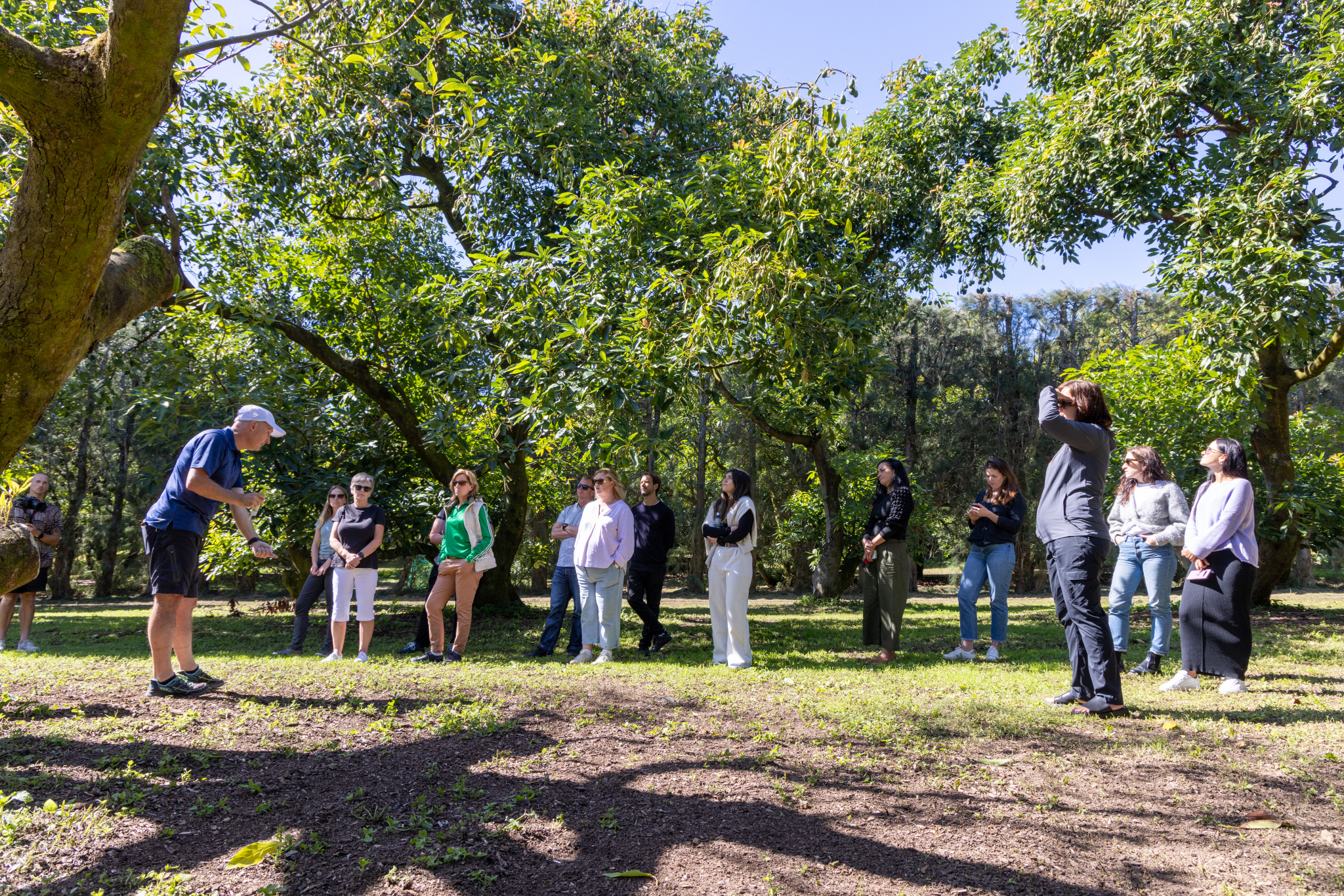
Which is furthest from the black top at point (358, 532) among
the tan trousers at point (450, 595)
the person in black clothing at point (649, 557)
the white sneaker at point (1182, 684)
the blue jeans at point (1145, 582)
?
the white sneaker at point (1182, 684)

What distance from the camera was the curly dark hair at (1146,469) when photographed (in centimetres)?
664

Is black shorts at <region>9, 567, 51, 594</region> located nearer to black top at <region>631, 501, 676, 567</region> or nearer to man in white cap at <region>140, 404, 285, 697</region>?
man in white cap at <region>140, 404, 285, 697</region>

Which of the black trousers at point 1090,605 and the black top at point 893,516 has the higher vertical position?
the black top at point 893,516

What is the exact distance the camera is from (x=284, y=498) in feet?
35.8

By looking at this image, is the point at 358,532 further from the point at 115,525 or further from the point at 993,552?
the point at 115,525

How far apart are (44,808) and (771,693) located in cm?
421

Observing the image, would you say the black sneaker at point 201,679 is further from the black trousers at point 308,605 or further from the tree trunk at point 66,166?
the tree trunk at point 66,166

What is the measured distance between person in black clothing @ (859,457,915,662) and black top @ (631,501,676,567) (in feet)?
7.17

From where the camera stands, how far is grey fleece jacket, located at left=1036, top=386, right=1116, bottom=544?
489 cm

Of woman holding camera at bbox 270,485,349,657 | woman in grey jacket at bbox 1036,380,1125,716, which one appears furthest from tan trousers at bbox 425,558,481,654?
woman in grey jacket at bbox 1036,380,1125,716

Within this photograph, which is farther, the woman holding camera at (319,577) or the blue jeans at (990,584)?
the woman holding camera at (319,577)

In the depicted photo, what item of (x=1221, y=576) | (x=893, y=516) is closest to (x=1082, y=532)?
(x=1221, y=576)

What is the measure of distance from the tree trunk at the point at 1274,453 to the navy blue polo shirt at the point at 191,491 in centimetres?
1295

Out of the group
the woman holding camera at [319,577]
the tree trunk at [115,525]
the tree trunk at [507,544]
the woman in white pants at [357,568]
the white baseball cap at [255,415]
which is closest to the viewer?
the white baseball cap at [255,415]
